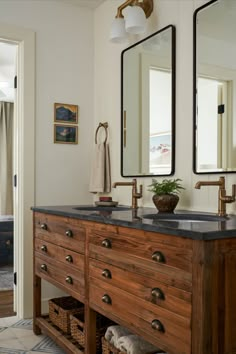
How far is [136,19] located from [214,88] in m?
0.69

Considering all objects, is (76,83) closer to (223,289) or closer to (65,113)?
(65,113)

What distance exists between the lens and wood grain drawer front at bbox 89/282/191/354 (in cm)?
135

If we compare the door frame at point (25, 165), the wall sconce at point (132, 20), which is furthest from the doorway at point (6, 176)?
the wall sconce at point (132, 20)

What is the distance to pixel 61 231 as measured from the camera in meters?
2.28

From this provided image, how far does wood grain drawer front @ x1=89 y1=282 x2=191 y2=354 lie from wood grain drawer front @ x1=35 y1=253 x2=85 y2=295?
194mm

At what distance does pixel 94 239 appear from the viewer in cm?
192

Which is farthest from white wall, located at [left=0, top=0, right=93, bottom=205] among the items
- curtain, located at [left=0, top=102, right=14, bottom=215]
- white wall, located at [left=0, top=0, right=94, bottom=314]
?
curtain, located at [left=0, top=102, right=14, bottom=215]

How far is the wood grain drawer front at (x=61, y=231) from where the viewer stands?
2.08 meters

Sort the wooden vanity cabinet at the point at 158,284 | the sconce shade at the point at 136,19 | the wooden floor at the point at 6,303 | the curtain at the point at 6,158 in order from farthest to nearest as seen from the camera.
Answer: the curtain at the point at 6,158, the wooden floor at the point at 6,303, the sconce shade at the point at 136,19, the wooden vanity cabinet at the point at 158,284

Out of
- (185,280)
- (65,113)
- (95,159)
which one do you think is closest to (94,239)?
(185,280)

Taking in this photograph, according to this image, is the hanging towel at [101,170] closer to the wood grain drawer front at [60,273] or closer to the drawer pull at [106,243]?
Answer: the wood grain drawer front at [60,273]

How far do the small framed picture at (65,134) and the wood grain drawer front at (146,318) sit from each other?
152 centimetres

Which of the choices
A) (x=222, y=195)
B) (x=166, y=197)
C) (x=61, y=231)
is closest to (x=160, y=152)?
(x=166, y=197)

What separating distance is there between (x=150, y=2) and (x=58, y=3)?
39.1 inches
